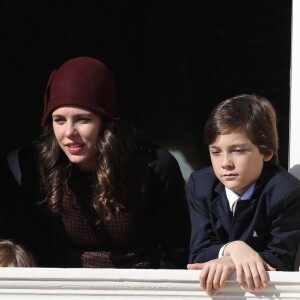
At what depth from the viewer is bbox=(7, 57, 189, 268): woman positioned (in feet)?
6.70

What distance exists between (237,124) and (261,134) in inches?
2.2

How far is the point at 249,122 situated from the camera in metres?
1.90

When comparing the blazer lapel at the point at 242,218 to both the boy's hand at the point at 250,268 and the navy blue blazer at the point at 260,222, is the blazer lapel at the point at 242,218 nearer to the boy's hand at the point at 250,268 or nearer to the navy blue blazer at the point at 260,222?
the navy blue blazer at the point at 260,222

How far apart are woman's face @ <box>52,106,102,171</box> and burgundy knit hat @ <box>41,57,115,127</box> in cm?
2

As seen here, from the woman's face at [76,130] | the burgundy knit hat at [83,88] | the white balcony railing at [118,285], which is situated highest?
the burgundy knit hat at [83,88]

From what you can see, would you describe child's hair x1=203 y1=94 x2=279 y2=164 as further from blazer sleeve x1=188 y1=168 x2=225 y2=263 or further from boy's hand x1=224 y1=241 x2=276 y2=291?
boy's hand x1=224 y1=241 x2=276 y2=291

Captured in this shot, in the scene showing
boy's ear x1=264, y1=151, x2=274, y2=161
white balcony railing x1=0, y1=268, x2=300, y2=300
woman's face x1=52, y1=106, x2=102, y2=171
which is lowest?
white balcony railing x1=0, y1=268, x2=300, y2=300

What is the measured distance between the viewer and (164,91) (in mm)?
3547

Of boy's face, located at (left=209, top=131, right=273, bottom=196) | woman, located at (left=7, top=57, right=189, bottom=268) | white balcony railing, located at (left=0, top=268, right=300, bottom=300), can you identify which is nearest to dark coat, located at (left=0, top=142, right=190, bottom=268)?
woman, located at (left=7, top=57, right=189, bottom=268)

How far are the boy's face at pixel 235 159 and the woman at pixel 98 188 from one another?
0.27 metres

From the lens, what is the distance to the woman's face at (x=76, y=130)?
6.64 ft

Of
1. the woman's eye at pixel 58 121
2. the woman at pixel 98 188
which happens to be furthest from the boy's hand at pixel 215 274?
the woman's eye at pixel 58 121

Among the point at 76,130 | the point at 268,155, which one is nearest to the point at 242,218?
the point at 268,155

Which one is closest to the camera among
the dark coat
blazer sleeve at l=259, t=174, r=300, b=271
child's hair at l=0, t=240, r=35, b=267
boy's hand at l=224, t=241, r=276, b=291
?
boy's hand at l=224, t=241, r=276, b=291
